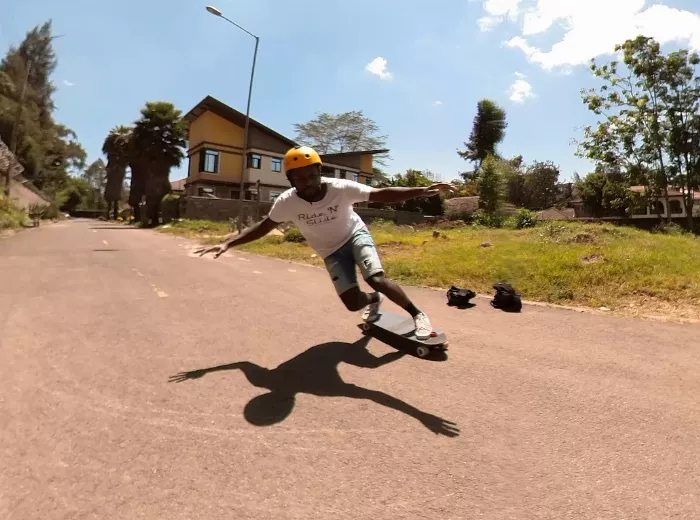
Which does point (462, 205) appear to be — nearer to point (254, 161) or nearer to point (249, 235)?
point (254, 161)

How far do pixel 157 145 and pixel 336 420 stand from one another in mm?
37242

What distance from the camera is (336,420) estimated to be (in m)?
2.73

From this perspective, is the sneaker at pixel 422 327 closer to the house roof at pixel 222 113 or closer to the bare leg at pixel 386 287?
the bare leg at pixel 386 287

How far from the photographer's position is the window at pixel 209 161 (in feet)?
119

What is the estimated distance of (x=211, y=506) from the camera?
6.34 ft

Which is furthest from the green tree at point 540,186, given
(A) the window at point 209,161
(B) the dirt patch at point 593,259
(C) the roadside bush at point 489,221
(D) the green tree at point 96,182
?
Answer: (D) the green tree at point 96,182

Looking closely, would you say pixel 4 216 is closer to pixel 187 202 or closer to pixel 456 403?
pixel 187 202

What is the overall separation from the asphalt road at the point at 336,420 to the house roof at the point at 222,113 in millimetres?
33663

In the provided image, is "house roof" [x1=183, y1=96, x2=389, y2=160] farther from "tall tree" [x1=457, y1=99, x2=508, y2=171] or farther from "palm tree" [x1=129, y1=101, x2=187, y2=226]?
"tall tree" [x1=457, y1=99, x2=508, y2=171]

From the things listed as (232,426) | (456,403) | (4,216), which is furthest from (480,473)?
(4,216)

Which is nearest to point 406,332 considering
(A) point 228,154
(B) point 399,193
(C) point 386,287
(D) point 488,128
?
(C) point 386,287

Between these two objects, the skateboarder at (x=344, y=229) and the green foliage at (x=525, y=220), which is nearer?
the skateboarder at (x=344, y=229)

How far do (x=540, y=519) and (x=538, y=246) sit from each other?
9219 mm

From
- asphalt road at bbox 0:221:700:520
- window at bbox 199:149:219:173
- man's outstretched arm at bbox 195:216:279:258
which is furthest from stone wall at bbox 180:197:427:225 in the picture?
asphalt road at bbox 0:221:700:520
